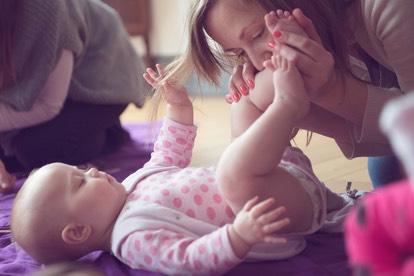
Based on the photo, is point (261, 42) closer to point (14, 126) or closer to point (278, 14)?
point (278, 14)

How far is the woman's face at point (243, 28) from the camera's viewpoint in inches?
38.3

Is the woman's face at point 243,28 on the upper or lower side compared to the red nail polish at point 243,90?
upper

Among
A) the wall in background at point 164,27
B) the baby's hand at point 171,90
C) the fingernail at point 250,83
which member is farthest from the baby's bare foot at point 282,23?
the wall in background at point 164,27

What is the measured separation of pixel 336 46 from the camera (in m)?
1.02

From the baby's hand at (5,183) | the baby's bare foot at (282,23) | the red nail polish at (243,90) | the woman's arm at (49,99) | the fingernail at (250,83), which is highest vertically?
the baby's bare foot at (282,23)

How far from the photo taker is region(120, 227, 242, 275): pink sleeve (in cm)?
78

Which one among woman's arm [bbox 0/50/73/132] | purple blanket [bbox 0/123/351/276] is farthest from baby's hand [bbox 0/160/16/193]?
purple blanket [bbox 0/123/351/276]

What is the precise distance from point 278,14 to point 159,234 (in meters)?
0.38

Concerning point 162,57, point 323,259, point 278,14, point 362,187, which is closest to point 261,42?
point 278,14

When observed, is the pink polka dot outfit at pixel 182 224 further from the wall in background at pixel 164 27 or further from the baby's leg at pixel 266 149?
the wall in background at pixel 164 27

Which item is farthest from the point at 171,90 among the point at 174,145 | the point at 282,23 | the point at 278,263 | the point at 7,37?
the point at 7,37

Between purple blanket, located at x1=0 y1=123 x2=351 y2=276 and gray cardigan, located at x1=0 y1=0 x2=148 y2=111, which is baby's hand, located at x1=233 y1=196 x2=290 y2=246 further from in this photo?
gray cardigan, located at x1=0 y1=0 x2=148 y2=111

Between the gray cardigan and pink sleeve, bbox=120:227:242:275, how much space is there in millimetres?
774

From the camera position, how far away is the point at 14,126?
1.58 m
